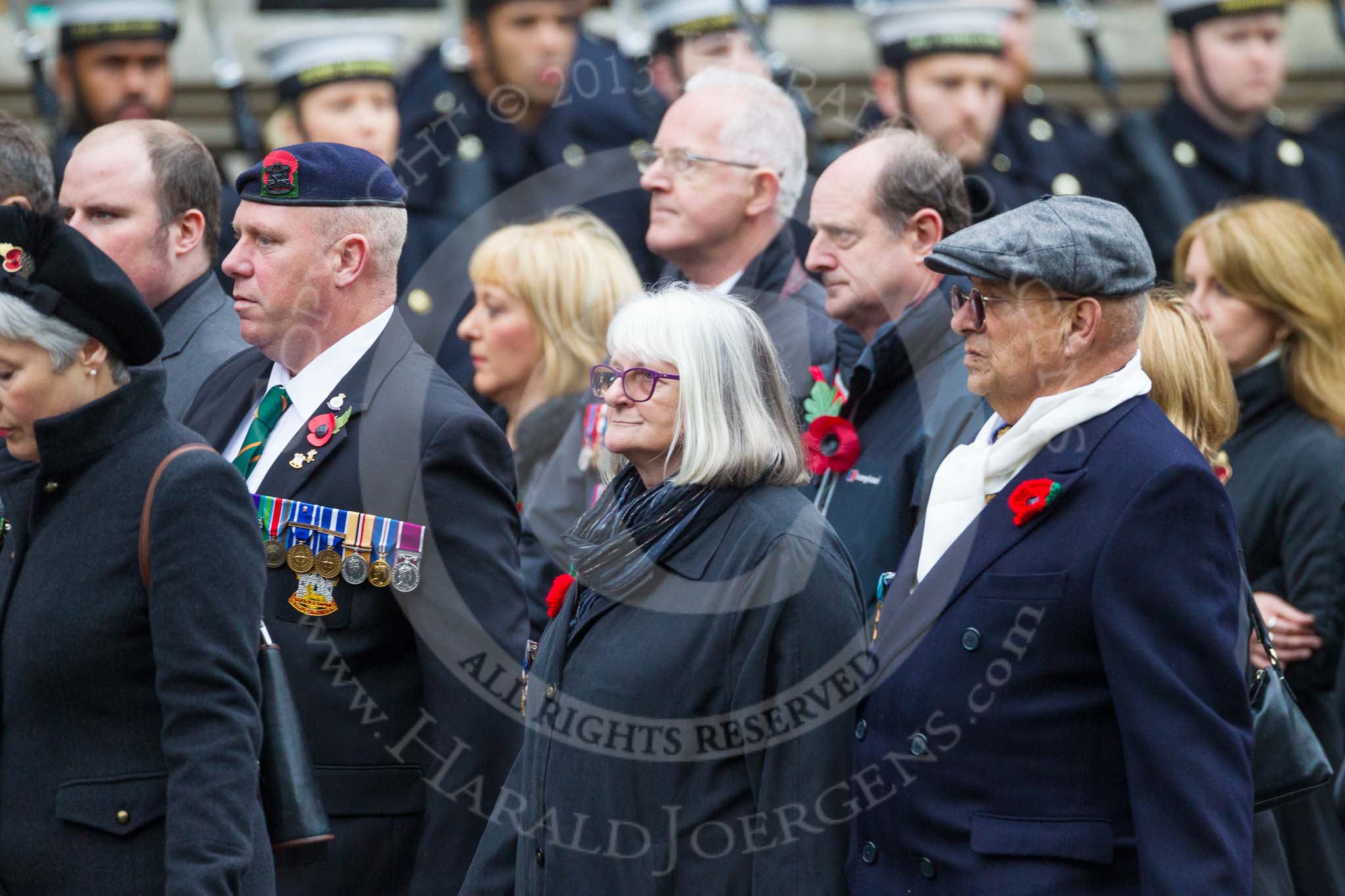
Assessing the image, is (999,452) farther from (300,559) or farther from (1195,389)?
(300,559)

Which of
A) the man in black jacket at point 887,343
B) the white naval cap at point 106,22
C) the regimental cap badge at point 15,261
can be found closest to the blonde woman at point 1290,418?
the man in black jacket at point 887,343

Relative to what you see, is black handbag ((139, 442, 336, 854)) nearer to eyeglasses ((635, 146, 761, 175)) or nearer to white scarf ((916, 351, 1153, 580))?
white scarf ((916, 351, 1153, 580))

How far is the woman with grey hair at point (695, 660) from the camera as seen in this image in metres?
3.29

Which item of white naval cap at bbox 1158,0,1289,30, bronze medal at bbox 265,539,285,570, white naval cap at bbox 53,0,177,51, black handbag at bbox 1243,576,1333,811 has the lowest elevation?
black handbag at bbox 1243,576,1333,811

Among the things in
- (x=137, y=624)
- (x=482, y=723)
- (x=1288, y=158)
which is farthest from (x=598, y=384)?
(x=1288, y=158)

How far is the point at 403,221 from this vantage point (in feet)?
14.1

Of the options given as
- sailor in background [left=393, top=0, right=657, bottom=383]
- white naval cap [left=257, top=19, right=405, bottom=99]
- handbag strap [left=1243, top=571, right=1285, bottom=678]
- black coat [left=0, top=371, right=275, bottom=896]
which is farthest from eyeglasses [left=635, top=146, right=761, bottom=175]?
white naval cap [left=257, top=19, right=405, bottom=99]

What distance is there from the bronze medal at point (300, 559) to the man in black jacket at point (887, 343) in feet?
3.91

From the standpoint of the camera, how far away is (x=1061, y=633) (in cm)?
308

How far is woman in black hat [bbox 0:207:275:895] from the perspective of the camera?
3.03m

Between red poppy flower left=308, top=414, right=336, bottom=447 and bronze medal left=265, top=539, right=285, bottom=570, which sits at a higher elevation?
red poppy flower left=308, top=414, right=336, bottom=447

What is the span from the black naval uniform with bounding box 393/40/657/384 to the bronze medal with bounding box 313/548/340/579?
10.3ft

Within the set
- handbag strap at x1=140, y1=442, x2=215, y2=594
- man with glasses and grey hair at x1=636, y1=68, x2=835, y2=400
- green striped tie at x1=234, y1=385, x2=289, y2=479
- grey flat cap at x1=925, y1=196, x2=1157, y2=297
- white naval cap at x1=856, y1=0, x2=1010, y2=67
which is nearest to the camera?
handbag strap at x1=140, y1=442, x2=215, y2=594

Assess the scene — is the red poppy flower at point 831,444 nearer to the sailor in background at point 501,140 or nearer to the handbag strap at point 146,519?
the handbag strap at point 146,519
